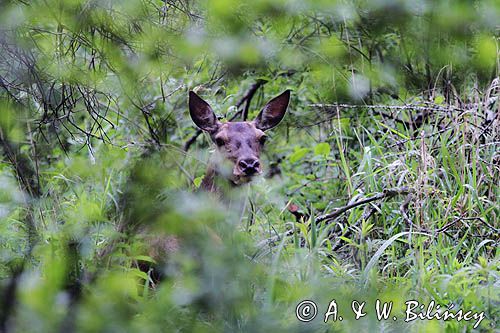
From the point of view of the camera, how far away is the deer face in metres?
5.51

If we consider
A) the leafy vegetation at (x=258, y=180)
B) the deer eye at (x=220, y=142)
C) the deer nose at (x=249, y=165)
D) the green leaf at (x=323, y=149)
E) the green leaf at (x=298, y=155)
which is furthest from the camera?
the green leaf at (x=298, y=155)

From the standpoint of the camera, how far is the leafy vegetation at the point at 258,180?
234cm

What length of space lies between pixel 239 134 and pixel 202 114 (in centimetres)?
35

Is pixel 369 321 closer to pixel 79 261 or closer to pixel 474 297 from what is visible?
pixel 474 297

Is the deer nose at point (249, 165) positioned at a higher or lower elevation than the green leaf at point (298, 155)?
lower

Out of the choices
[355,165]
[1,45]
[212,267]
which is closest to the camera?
[212,267]

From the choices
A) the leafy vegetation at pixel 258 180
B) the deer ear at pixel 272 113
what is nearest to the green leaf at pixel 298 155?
the leafy vegetation at pixel 258 180

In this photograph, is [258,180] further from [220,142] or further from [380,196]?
[380,196]

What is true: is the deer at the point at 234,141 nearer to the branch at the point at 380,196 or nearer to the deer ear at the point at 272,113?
the deer ear at the point at 272,113

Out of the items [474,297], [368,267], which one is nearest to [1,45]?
[368,267]

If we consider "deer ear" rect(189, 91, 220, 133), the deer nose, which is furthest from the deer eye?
the deer nose

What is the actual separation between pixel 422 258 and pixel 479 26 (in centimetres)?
202

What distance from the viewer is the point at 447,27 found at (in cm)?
561

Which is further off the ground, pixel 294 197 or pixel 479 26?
pixel 479 26
